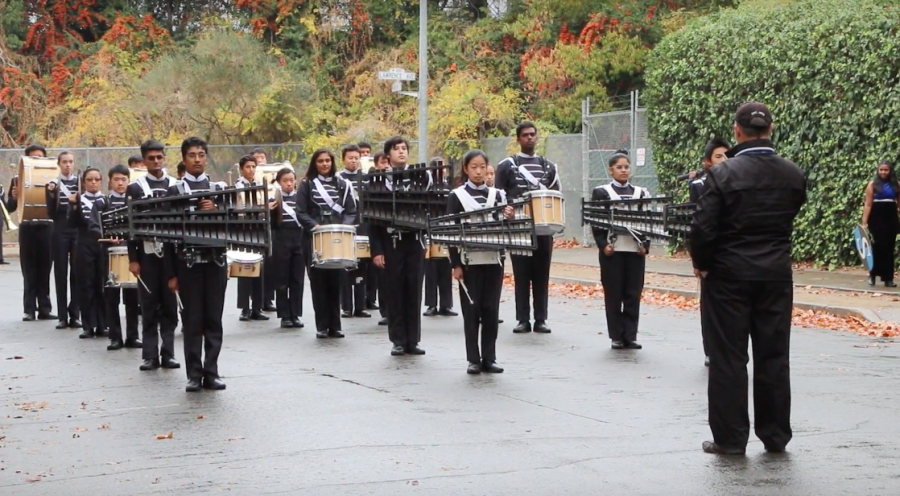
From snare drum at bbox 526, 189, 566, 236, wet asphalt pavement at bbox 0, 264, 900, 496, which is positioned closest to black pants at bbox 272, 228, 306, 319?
wet asphalt pavement at bbox 0, 264, 900, 496

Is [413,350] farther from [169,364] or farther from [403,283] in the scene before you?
[169,364]

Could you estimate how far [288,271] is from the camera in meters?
17.0

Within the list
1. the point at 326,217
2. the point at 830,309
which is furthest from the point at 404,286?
the point at 830,309

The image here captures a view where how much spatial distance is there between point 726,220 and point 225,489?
10.9 ft

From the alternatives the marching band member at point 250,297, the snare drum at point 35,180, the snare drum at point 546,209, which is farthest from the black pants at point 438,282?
the snare drum at point 35,180

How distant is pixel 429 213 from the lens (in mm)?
13312

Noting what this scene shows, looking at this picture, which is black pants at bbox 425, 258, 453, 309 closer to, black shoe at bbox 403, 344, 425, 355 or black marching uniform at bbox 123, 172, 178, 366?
black shoe at bbox 403, 344, 425, 355

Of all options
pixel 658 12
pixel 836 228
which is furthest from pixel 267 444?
pixel 658 12

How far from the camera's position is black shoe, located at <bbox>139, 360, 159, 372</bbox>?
506 inches

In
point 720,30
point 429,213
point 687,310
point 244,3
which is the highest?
point 244,3

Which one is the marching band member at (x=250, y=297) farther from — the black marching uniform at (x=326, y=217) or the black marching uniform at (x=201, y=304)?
the black marching uniform at (x=201, y=304)

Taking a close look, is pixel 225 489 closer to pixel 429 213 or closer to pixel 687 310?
pixel 429 213

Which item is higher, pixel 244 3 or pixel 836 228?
pixel 244 3

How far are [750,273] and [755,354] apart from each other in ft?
1.67
